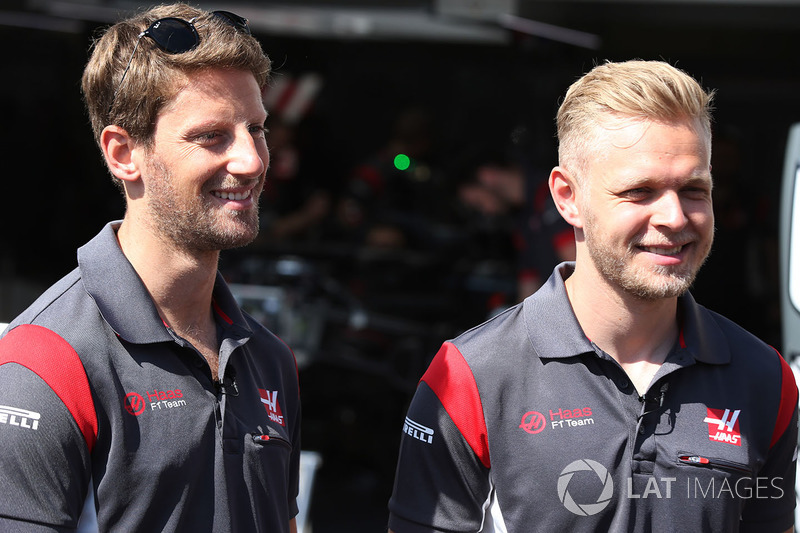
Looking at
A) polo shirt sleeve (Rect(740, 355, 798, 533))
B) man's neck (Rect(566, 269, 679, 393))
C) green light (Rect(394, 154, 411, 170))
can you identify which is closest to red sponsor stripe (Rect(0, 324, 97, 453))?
man's neck (Rect(566, 269, 679, 393))

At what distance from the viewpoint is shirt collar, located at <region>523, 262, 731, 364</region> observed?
1.74 metres

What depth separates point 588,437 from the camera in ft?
5.50

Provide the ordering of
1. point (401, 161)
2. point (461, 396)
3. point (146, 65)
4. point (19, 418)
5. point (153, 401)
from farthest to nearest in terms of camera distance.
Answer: point (401, 161)
point (461, 396)
point (146, 65)
point (153, 401)
point (19, 418)

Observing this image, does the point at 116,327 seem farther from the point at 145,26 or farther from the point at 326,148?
the point at 326,148

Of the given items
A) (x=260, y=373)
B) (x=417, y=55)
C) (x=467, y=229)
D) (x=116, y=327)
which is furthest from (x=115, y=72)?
(x=417, y=55)

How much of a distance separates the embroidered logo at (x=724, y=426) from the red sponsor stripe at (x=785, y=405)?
100mm

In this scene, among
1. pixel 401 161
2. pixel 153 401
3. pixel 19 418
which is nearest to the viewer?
pixel 19 418

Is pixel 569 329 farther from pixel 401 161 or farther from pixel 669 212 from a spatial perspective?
pixel 401 161

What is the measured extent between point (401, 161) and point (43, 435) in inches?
197

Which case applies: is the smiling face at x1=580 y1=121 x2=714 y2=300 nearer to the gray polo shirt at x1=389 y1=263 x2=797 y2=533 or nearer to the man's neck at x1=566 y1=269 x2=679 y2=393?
the man's neck at x1=566 y1=269 x2=679 y2=393

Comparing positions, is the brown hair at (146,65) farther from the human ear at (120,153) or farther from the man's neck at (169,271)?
the man's neck at (169,271)

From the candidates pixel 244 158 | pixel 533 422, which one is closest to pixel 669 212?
pixel 533 422

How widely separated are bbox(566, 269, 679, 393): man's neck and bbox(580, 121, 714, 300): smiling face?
59mm

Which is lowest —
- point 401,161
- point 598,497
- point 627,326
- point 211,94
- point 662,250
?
point 598,497
